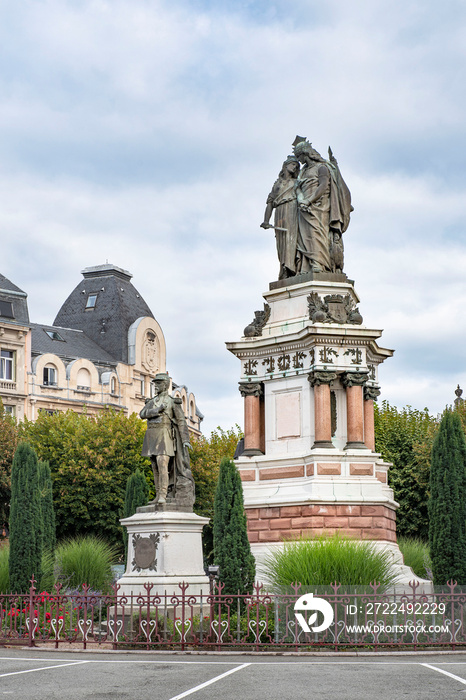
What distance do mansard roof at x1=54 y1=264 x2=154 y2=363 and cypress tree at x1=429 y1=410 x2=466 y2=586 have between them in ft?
192

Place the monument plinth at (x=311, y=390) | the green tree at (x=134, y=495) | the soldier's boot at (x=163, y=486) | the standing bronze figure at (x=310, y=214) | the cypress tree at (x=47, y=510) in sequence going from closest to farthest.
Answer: the soldier's boot at (x=163, y=486), the monument plinth at (x=311, y=390), the standing bronze figure at (x=310, y=214), the cypress tree at (x=47, y=510), the green tree at (x=134, y=495)

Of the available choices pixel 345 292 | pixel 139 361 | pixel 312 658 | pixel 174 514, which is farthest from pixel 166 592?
pixel 139 361

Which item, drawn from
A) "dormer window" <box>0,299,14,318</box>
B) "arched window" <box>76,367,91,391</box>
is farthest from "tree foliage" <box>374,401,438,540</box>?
"arched window" <box>76,367,91,391</box>

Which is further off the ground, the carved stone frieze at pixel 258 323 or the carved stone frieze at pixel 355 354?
the carved stone frieze at pixel 258 323

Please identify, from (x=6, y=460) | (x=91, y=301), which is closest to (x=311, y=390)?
(x=6, y=460)

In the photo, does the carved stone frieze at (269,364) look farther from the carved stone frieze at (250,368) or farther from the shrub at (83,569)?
the shrub at (83,569)

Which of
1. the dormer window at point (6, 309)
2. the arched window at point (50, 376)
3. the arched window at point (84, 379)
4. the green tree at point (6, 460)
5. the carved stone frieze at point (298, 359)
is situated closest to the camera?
the carved stone frieze at point (298, 359)

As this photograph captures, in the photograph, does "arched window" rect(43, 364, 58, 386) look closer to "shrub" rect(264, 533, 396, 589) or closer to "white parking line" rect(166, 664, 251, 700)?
"shrub" rect(264, 533, 396, 589)

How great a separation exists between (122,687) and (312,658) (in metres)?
4.84

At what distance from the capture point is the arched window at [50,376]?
230 feet

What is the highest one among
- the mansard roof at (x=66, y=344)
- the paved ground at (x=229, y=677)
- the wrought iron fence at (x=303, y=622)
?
the mansard roof at (x=66, y=344)

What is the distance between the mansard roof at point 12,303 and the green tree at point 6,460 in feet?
54.8

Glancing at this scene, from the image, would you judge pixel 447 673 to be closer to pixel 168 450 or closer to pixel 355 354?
pixel 168 450

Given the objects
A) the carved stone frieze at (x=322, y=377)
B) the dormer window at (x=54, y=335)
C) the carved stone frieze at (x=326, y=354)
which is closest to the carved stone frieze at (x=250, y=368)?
the carved stone frieze at (x=322, y=377)
